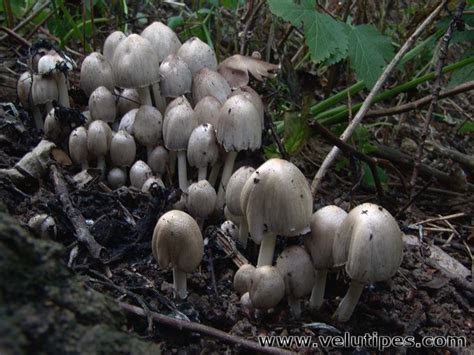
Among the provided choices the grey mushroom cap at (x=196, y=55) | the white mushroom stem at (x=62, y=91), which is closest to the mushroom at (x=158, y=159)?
the grey mushroom cap at (x=196, y=55)

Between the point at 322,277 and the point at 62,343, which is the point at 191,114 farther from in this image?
the point at 62,343

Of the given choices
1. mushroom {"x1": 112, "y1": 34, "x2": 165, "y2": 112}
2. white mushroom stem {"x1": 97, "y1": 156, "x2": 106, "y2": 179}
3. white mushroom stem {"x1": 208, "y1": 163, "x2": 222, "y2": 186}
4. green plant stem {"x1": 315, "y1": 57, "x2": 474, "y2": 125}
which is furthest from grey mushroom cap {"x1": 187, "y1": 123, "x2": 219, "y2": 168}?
green plant stem {"x1": 315, "y1": 57, "x2": 474, "y2": 125}

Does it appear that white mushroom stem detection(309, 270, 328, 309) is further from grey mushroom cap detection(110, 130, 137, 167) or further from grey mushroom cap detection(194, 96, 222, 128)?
grey mushroom cap detection(110, 130, 137, 167)

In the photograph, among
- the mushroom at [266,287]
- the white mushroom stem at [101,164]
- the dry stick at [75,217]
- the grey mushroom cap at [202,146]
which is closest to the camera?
the mushroom at [266,287]

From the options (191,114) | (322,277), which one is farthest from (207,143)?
(322,277)

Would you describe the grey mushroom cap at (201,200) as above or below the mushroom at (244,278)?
above

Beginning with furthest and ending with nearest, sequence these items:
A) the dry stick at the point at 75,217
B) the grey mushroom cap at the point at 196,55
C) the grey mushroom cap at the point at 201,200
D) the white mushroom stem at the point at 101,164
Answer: the grey mushroom cap at the point at 196,55 < the white mushroom stem at the point at 101,164 < the grey mushroom cap at the point at 201,200 < the dry stick at the point at 75,217

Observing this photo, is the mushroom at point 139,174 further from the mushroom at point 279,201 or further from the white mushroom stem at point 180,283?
the mushroom at point 279,201
